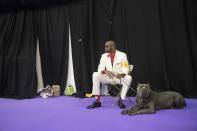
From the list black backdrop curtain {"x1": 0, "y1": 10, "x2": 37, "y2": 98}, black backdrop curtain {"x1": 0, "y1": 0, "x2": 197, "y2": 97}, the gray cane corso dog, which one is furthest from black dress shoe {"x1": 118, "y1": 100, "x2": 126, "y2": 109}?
black backdrop curtain {"x1": 0, "y1": 10, "x2": 37, "y2": 98}

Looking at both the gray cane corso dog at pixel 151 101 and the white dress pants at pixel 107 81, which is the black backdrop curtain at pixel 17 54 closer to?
the white dress pants at pixel 107 81

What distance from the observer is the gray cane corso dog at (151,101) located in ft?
12.9

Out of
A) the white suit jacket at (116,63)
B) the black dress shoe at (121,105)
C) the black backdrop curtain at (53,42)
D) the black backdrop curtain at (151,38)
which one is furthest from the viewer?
the black backdrop curtain at (53,42)

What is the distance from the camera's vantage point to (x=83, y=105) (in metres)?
4.82

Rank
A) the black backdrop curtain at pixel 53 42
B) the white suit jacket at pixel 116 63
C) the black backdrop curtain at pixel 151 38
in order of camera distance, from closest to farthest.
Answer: the white suit jacket at pixel 116 63
the black backdrop curtain at pixel 151 38
the black backdrop curtain at pixel 53 42

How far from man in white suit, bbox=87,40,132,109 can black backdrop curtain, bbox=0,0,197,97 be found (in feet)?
2.55

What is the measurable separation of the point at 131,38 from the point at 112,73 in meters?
1.19

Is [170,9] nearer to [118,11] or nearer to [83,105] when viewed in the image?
[118,11]

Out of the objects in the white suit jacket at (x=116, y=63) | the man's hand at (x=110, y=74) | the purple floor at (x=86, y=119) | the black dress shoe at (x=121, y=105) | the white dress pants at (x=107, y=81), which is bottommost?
the purple floor at (x=86, y=119)

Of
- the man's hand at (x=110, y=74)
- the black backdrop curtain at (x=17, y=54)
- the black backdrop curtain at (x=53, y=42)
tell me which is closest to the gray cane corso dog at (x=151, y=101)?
the man's hand at (x=110, y=74)

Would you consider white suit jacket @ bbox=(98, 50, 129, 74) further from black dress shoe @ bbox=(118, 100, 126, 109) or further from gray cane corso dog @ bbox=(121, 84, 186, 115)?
gray cane corso dog @ bbox=(121, 84, 186, 115)

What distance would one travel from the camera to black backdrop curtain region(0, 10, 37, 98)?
639cm

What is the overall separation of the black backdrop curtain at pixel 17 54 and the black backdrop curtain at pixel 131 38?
0.49 feet

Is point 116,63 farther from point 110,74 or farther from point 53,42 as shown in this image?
point 53,42
